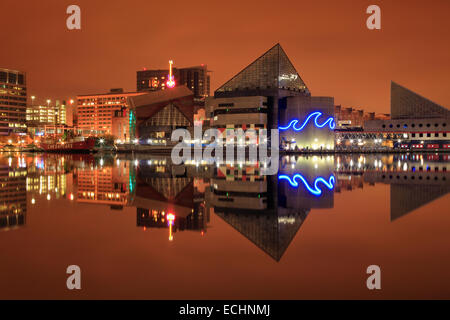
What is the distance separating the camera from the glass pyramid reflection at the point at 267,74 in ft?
301

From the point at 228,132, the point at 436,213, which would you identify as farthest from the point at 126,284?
the point at 228,132

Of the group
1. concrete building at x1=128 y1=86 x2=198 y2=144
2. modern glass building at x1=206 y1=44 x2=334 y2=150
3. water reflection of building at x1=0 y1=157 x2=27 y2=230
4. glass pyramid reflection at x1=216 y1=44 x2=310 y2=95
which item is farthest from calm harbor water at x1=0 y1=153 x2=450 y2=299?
concrete building at x1=128 y1=86 x2=198 y2=144

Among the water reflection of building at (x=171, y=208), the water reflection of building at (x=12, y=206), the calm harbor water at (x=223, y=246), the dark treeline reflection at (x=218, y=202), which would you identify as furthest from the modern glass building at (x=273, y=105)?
the calm harbor water at (x=223, y=246)

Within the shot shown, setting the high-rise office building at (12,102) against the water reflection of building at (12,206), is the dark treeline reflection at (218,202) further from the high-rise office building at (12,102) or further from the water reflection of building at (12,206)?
the high-rise office building at (12,102)

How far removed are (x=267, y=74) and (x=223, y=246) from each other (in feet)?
283

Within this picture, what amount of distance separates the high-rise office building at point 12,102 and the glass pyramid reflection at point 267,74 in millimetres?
92452

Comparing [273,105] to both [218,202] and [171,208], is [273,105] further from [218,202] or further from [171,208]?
[171,208]

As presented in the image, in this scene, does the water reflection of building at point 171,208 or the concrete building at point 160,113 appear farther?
the concrete building at point 160,113

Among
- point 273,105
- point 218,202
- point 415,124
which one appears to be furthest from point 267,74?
point 218,202

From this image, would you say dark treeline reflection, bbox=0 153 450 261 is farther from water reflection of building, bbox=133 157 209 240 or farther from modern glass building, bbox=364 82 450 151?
modern glass building, bbox=364 82 450 151

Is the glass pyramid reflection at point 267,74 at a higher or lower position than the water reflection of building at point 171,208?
higher

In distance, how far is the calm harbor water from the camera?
6156mm

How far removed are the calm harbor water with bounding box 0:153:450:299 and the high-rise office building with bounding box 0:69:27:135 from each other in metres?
154
